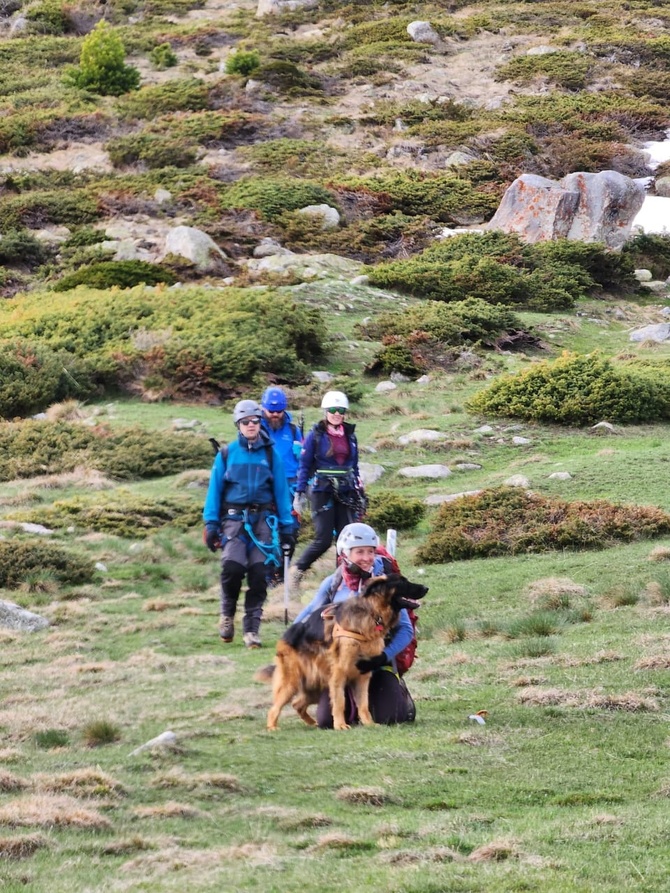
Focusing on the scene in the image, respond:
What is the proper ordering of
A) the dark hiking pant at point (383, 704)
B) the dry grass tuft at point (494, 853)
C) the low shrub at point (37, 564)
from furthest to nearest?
the low shrub at point (37, 564) → the dark hiking pant at point (383, 704) → the dry grass tuft at point (494, 853)

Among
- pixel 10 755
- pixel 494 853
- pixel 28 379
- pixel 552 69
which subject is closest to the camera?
pixel 494 853

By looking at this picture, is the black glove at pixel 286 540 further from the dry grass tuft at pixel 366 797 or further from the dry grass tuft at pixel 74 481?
the dry grass tuft at pixel 74 481

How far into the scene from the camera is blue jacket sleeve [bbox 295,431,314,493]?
1134 cm

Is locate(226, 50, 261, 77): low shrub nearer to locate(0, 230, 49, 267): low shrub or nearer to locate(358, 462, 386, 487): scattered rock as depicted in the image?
locate(0, 230, 49, 267): low shrub

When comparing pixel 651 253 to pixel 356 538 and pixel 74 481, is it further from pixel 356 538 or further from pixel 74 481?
pixel 356 538

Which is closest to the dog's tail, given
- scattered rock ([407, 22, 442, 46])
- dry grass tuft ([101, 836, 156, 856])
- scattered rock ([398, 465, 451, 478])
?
dry grass tuft ([101, 836, 156, 856])

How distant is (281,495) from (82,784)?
4448mm

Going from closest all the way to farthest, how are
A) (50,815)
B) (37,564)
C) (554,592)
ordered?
(50,815) → (554,592) → (37,564)

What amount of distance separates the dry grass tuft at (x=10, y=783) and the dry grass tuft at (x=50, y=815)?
1.27 ft

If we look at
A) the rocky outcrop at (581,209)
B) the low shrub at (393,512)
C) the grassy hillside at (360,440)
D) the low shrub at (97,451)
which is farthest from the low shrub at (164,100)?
the low shrub at (393,512)

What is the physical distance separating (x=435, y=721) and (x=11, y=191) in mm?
33382

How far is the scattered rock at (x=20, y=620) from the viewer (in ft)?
37.3

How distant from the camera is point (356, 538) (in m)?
7.08

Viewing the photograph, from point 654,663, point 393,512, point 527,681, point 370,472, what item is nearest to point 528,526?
point 393,512
